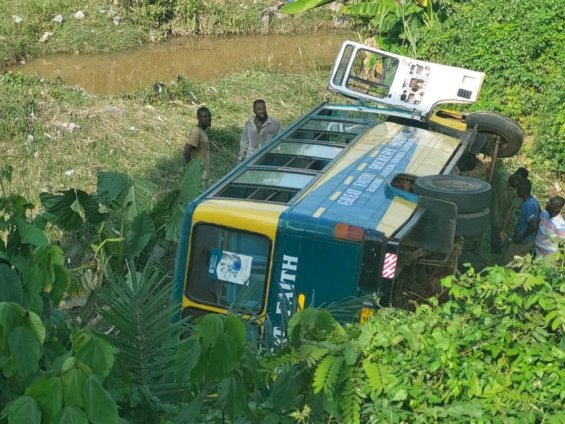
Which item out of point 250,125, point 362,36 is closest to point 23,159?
point 250,125

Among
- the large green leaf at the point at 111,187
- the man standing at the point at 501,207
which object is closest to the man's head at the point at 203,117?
the large green leaf at the point at 111,187

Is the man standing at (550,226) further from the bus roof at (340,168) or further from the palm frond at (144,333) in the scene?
the palm frond at (144,333)

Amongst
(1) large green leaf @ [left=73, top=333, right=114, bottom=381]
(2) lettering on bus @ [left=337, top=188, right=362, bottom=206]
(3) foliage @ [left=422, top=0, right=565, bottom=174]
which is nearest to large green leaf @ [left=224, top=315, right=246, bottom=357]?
(1) large green leaf @ [left=73, top=333, right=114, bottom=381]

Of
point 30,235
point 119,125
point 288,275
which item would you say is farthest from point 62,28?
point 30,235

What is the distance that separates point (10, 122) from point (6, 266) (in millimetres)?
9092

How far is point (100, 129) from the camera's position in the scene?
527 inches

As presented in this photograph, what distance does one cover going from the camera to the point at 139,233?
27.0ft

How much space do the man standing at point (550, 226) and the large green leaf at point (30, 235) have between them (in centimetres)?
527

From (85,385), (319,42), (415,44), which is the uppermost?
(85,385)

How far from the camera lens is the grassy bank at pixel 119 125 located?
12.2m

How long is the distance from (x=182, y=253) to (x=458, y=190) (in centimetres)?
198

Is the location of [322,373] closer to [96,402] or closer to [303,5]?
[96,402]

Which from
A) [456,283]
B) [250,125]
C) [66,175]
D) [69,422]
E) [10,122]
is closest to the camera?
[69,422]

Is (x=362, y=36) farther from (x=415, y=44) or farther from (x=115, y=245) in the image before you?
(x=115, y=245)
